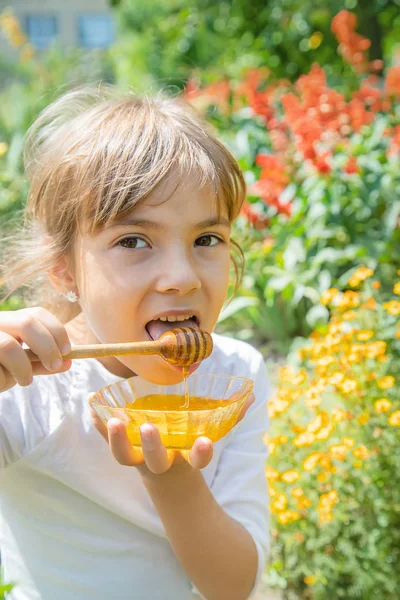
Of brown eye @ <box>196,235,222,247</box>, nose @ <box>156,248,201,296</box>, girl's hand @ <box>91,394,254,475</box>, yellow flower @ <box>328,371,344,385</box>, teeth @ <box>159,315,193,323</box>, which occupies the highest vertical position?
brown eye @ <box>196,235,222,247</box>

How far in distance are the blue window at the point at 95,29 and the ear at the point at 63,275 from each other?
1079 inches

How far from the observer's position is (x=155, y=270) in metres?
1.34

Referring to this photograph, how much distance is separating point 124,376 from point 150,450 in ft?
1.53

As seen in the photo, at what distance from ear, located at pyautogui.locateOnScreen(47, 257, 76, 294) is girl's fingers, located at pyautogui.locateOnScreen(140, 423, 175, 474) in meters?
0.52

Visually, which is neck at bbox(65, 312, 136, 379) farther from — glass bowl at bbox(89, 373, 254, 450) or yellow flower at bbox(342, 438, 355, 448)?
yellow flower at bbox(342, 438, 355, 448)

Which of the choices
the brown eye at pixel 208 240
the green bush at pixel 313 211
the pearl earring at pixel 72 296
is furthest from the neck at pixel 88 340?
the green bush at pixel 313 211

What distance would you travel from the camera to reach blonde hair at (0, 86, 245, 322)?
140 centimetres

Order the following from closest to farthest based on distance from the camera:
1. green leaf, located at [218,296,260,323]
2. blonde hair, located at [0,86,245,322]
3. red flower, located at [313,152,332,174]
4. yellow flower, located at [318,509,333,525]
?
blonde hair, located at [0,86,245,322] → yellow flower, located at [318,509,333,525] → red flower, located at [313,152,332,174] → green leaf, located at [218,296,260,323]

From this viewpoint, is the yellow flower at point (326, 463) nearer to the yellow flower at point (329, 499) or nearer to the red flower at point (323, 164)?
the yellow flower at point (329, 499)

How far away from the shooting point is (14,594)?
161 cm

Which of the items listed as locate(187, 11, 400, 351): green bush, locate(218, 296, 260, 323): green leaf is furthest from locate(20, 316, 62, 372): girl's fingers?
locate(218, 296, 260, 323): green leaf

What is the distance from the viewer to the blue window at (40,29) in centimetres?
2672

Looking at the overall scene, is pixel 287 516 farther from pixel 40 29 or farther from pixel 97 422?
pixel 40 29

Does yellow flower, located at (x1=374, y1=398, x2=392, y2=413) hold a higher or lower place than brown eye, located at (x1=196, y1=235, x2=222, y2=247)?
lower
